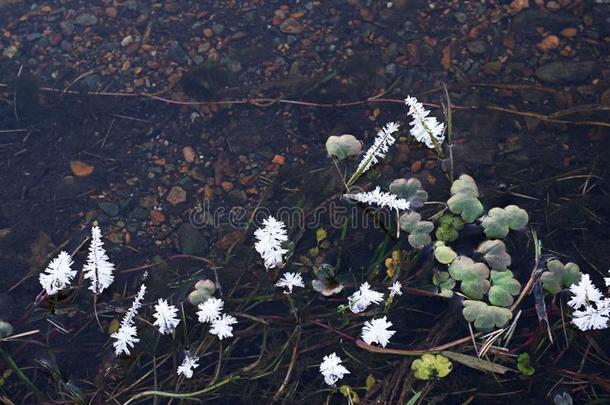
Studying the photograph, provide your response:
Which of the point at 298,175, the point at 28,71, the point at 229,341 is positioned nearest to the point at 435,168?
the point at 298,175

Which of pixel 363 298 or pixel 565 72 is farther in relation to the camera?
pixel 565 72

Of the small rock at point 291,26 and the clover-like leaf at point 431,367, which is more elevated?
the small rock at point 291,26

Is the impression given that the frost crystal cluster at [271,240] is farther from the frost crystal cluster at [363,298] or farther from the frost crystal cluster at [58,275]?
the frost crystal cluster at [58,275]

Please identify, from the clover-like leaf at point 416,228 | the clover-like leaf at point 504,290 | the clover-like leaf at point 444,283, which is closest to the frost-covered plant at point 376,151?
the clover-like leaf at point 416,228

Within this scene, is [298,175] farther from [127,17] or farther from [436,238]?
[127,17]

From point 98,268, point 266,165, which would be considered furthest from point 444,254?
point 98,268

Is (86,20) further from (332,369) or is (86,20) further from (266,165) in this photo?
(332,369)

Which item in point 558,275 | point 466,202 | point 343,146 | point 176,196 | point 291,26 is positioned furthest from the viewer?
point 291,26
